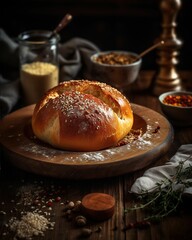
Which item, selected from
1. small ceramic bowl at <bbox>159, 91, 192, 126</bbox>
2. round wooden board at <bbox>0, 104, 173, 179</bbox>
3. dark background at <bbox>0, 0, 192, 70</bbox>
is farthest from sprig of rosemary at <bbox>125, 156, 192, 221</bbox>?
dark background at <bbox>0, 0, 192, 70</bbox>

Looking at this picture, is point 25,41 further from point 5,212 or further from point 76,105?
point 5,212

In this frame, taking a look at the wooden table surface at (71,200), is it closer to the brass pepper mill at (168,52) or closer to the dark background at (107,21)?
the brass pepper mill at (168,52)

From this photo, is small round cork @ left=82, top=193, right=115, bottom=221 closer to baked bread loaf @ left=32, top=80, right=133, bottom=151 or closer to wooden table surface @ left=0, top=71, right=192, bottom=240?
wooden table surface @ left=0, top=71, right=192, bottom=240

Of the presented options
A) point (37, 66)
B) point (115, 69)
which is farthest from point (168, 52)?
point (37, 66)

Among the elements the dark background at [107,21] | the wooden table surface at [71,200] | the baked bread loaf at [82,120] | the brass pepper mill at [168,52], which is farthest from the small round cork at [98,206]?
the dark background at [107,21]

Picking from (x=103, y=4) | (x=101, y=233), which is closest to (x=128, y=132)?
(x=101, y=233)

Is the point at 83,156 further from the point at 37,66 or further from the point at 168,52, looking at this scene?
the point at 168,52
